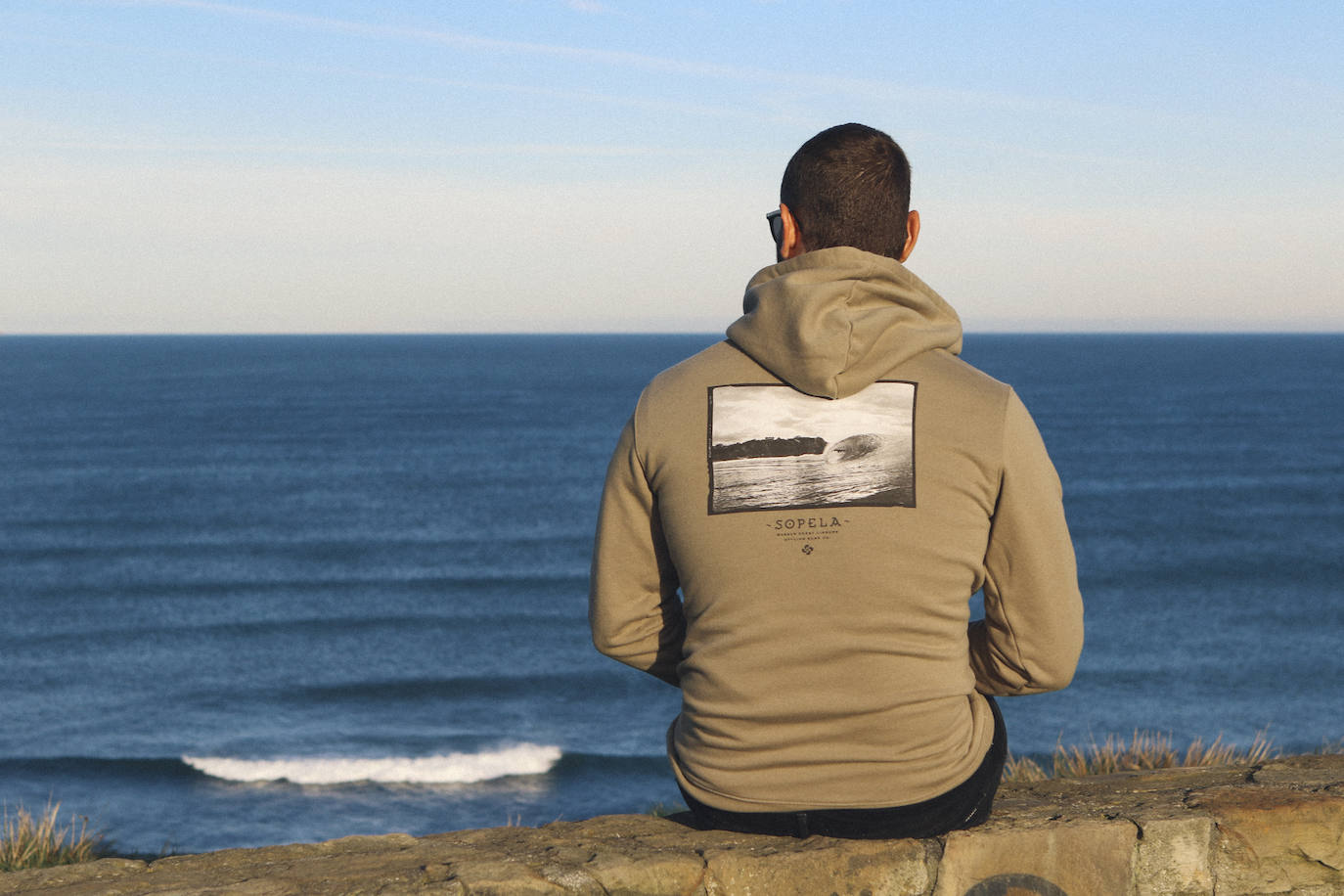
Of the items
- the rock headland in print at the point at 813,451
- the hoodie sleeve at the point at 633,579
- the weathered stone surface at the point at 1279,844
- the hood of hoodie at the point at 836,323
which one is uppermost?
the hood of hoodie at the point at 836,323

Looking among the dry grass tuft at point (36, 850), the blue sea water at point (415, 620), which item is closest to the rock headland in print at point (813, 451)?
the dry grass tuft at point (36, 850)

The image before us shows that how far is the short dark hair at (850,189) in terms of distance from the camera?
1.99 m

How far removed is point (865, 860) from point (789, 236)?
3.90 ft

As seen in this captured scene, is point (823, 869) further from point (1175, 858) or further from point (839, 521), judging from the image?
point (1175, 858)

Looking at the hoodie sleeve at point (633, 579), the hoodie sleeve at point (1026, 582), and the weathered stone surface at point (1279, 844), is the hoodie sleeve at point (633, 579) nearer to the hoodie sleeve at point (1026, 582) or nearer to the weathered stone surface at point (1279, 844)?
the hoodie sleeve at point (1026, 582)

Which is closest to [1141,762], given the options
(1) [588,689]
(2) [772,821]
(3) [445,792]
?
(2) [772,821]

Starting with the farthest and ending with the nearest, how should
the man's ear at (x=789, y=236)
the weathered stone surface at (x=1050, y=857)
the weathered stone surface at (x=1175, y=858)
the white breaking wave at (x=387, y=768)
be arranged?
the white breaking wave at (x=387, y=768) → the weathered stone surface at (x=1175, y=858) → the weathered stone surface at (x=1050, y=857) → the man's ear at (x=789, y=236)

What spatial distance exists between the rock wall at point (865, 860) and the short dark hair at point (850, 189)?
1.16m

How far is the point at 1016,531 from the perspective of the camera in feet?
6.82

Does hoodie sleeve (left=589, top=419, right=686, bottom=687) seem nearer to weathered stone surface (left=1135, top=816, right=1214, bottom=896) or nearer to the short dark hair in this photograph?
the short dark hair

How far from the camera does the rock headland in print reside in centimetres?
200

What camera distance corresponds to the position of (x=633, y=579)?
91.4 inches

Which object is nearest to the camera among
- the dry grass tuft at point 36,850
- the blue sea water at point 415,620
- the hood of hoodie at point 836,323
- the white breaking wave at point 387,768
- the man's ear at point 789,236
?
the hood of hoodie at point 836,323

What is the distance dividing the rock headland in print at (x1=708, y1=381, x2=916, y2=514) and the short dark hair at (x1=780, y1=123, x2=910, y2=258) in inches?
10.5
